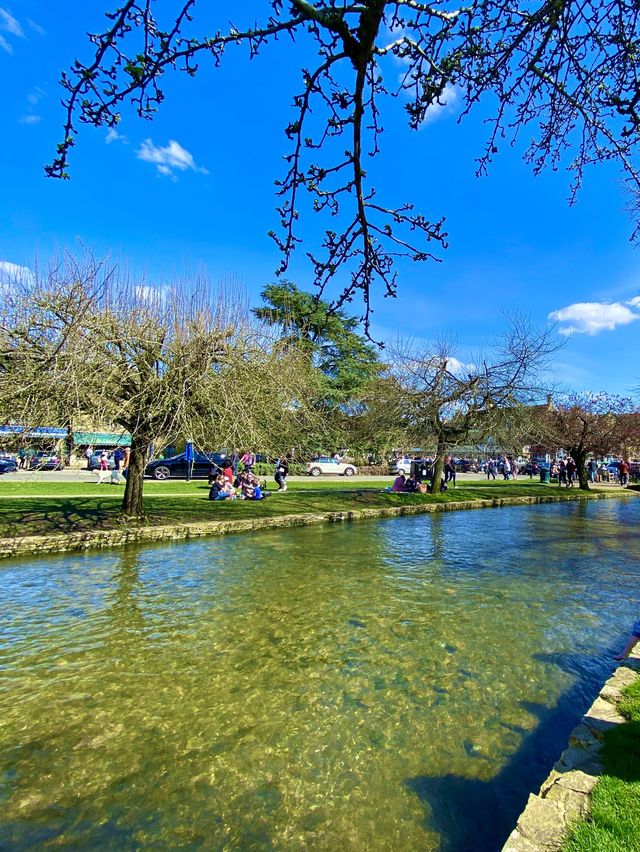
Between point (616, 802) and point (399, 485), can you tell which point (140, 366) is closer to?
point (616, 802)

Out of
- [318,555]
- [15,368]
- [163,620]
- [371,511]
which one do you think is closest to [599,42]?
[163,620]

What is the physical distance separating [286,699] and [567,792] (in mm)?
2620

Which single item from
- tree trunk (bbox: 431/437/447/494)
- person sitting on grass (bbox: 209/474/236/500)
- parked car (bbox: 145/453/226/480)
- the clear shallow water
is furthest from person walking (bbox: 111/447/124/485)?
the clear shallow water

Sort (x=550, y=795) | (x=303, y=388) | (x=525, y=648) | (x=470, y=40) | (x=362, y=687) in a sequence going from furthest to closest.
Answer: (x=303, y=388)
(x=525, y=648)
(x=362, y=687)
(x=550, y=795)
(x=470, y=40)

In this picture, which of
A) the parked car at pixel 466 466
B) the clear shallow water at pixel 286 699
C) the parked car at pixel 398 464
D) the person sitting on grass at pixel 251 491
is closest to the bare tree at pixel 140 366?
the clear shallow water at pixel 286 699

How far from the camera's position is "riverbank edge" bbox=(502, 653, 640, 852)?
2467 mm

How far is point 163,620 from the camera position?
22.1 ft

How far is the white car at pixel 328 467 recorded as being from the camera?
40234 millimetres

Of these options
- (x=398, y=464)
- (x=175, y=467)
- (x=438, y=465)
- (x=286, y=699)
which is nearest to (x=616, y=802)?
(x=286, y=699)

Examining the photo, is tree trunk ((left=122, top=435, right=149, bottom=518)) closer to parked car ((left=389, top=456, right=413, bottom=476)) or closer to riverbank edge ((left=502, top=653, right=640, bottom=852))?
riverbank edge ((left=502, top=653, right=640, bottom=852))

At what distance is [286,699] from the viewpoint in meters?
4.70

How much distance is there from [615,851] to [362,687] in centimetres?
288

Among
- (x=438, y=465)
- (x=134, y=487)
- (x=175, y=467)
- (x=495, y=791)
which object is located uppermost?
(x=438, y=465)

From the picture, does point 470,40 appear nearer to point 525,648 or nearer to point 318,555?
point 525,648
